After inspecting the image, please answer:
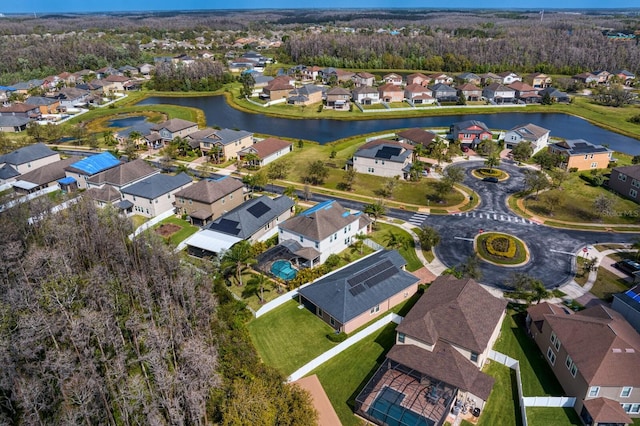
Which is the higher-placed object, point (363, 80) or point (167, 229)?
point (363, 80)

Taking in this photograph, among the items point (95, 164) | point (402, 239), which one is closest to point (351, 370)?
point (402, 239)

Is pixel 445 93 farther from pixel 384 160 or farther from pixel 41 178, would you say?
pixel 41 178

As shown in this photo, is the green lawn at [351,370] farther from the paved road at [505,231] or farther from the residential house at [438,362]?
the paved road at [505,231]

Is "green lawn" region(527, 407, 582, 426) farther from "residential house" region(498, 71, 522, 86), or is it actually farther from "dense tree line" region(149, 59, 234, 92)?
"dense tree line" region(149, 59, 234, 92)

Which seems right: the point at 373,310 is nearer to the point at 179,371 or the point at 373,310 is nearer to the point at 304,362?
the point at 304,362

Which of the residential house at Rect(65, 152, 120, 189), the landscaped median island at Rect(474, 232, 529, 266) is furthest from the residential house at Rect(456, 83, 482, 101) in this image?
the residential house at Rect(65, 152, 120, 189)

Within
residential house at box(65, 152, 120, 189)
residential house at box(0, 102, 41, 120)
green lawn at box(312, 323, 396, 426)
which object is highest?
green lawn at box(312, 323, 396, 426)

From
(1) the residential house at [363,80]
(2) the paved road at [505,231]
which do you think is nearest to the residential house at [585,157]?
(2) the paved road at [505,231]
